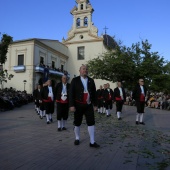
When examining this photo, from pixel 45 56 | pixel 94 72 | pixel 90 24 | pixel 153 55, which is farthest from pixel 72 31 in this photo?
pixel 153 55

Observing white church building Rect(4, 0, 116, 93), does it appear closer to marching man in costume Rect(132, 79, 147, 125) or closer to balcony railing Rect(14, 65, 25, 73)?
balcony railing Rect(14, 65, 25, 73)

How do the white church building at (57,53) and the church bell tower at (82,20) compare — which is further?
the church bell tower at (82,20)

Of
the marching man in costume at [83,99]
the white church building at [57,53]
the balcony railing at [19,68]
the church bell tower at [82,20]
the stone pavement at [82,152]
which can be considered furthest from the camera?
the church bell tower at [82,20]

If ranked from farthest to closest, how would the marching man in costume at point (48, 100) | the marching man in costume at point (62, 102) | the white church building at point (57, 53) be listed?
the white church building at point (57, 53)
the marching man in costume at point (48, 100)
the marching man in costume at point (62, 102)

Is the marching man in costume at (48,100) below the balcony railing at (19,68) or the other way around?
below

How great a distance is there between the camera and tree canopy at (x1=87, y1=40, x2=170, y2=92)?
3082 cm

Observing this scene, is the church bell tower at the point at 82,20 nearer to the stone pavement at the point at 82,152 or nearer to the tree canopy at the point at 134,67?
the tree canopy at the point at 134,67

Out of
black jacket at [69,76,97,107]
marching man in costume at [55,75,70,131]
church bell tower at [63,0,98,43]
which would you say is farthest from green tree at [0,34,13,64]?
church bell tower at [63,0,98,43]

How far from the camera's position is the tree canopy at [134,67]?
30.8 m

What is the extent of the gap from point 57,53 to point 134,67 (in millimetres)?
17647

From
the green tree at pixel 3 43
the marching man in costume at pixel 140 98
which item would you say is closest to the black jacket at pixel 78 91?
the marching man in costume at pixel 140 98

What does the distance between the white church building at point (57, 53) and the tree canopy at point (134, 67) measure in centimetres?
973

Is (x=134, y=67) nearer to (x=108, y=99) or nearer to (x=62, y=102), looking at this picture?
(x=108, y=99)

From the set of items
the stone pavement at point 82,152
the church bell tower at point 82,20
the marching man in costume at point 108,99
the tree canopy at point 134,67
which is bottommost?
the stone pavement at point 82,152
